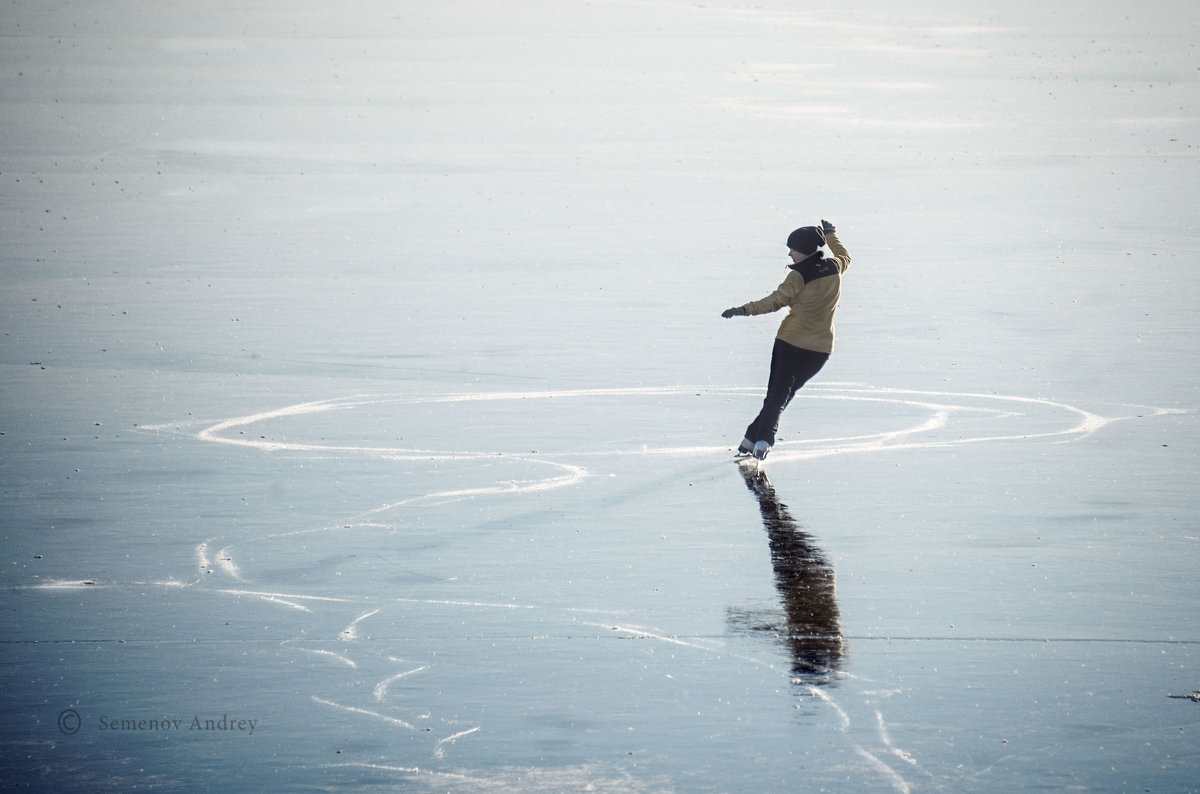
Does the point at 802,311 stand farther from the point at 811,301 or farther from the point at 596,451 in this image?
the point at 596,451

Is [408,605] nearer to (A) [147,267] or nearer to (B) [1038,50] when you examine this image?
(A) [147,267]

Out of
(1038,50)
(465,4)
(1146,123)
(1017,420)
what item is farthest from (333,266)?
(465,4)

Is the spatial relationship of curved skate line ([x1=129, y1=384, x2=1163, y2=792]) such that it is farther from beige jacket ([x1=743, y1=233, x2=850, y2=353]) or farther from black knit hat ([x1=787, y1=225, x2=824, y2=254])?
black knit hat ([x1=787, y1=225, x2=824, y2=254])

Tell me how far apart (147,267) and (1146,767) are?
14210mm

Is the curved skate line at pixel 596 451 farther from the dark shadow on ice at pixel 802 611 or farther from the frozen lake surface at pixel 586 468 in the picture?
the dark shadow on ice at pixel 802 611

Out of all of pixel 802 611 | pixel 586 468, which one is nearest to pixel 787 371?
pixel 586 468

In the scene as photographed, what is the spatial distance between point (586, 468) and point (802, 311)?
1864mm

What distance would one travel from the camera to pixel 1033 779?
227 inches

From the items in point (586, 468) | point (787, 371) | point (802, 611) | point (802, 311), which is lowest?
point (802, 611)

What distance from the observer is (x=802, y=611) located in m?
7.53

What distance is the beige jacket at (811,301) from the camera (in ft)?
35.8

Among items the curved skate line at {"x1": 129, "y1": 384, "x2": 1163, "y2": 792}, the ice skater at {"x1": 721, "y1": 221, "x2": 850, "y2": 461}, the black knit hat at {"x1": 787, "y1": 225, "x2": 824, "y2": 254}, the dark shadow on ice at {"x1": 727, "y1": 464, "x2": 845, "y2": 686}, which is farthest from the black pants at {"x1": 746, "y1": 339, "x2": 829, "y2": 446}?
the dark shadow on ice at {"x1": 727, "y1": 464, "x2": 845, "y2": 686}

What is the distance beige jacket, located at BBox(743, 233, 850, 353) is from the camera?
35.8 ft

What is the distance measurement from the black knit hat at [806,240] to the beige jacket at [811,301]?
89 mm
